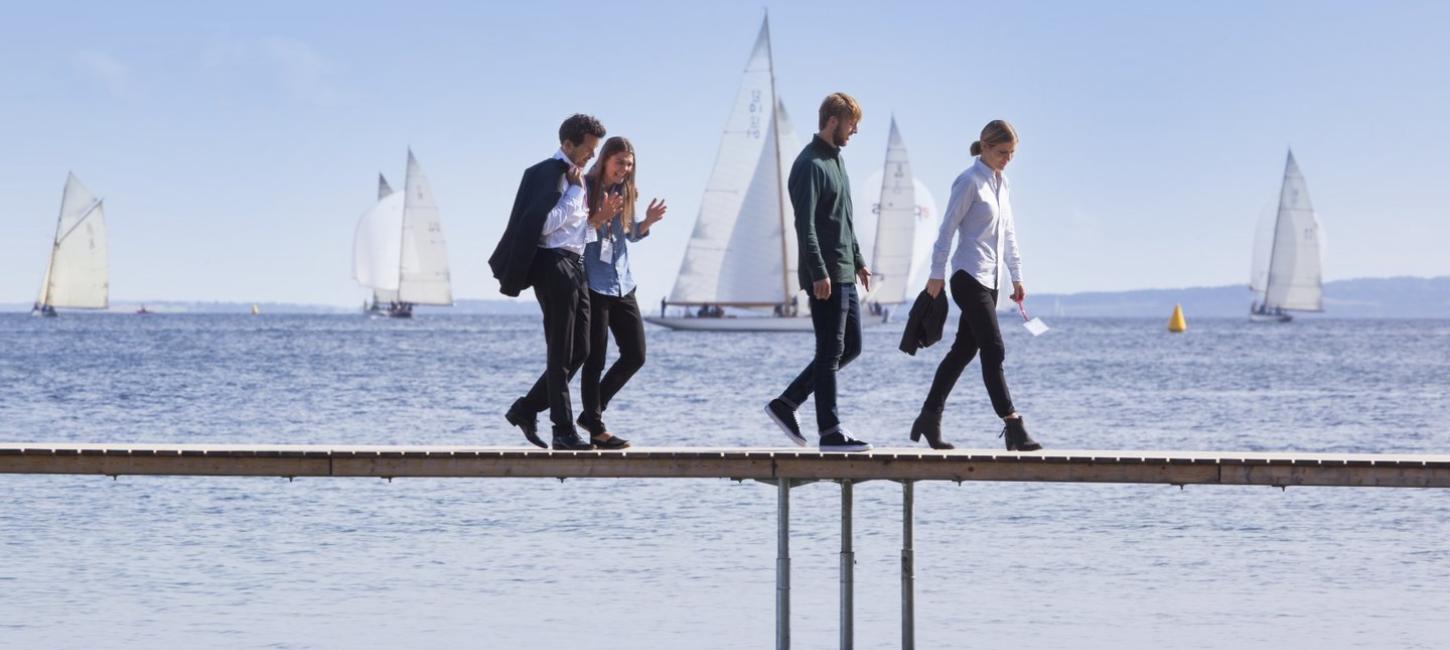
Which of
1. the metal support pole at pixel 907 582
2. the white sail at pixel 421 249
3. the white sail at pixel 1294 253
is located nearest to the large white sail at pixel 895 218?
the white sail at pixel 1294 253

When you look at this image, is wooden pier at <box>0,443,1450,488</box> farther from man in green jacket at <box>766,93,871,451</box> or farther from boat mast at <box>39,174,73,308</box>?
boat mast at <box>39,174,73,308</box>

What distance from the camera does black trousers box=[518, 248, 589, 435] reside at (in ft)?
31.9

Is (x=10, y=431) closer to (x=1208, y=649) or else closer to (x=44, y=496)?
(x=44, y=496)

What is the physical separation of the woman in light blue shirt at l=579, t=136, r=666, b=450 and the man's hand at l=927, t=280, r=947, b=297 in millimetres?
1487

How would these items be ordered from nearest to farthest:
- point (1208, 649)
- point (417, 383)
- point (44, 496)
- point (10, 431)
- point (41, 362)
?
point (1208, 649) → point (44, 496) → point (10, 431) → point (417, 383) → point (41, 362)

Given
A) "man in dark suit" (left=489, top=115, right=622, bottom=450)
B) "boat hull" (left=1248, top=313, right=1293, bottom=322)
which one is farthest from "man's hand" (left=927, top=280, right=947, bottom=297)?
"boat hull" (left=1248, top=313, right=1293, bottom=322)

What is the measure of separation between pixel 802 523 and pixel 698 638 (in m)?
6.63

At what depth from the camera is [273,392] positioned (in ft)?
164

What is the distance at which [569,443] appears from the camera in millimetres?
10070

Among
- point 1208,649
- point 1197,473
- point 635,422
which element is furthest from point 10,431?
point 1197,473

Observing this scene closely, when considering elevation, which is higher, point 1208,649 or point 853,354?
point 853,354

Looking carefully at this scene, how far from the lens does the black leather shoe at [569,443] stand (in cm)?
1006

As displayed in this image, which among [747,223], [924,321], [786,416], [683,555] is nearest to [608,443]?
[786,416]

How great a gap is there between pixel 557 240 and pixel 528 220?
0.68 feet
